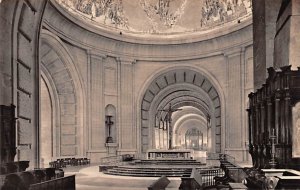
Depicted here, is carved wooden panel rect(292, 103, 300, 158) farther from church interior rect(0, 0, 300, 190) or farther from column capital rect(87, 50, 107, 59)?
column capital rect(87, 50, 107, 59)

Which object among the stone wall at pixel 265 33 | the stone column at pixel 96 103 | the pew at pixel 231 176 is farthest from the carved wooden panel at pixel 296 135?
the stone column at pixel 96 103

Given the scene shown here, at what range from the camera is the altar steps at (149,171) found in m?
16.9

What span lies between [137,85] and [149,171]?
43.0 feet

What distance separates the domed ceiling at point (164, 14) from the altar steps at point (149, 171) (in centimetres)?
1148

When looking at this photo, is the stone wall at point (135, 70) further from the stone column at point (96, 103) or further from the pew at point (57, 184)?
the pew at point (57, 184)

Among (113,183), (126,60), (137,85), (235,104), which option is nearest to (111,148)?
(137,85)

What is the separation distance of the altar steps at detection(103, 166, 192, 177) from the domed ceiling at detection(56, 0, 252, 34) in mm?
11477

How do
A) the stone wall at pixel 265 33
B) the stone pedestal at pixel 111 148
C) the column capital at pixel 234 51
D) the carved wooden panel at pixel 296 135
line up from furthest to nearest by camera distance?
the stone pedestal at pixel 111 148
the column capital at pixel 234 51
the stone wall at pixel 265 33
the carved wooden panel at pixel 296 135

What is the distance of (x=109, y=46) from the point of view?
27.9 metres

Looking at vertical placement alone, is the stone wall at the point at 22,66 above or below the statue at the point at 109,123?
above

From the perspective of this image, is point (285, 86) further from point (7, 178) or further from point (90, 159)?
point (90, 159)

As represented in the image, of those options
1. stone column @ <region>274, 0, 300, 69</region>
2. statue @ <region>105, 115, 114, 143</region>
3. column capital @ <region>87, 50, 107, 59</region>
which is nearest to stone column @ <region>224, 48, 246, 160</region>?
statue @ <region>105, 115, 114, 143</region>

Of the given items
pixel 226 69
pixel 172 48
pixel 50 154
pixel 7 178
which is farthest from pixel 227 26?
pixel 7 178

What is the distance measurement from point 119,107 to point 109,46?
13.8 ft
